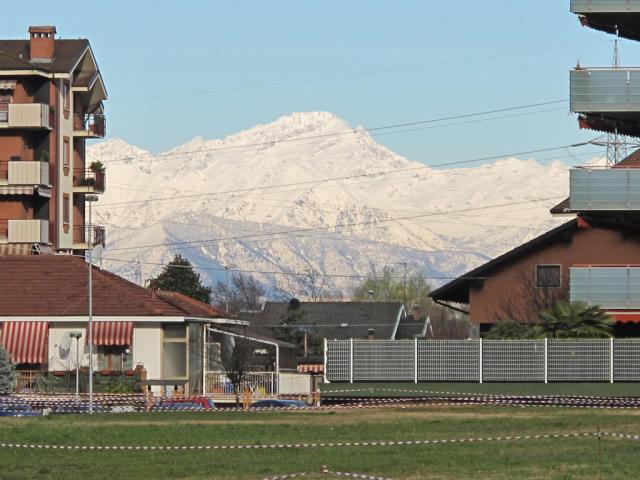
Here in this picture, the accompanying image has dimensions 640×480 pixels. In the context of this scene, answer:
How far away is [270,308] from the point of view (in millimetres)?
134250

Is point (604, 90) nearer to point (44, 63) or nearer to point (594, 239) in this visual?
point (594, 239)

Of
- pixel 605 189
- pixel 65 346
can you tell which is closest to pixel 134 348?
pixel 65 346

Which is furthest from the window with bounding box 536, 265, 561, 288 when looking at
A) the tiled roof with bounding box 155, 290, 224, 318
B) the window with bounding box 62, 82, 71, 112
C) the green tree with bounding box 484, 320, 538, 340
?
the window with bounding box 62, 82, 71, 112

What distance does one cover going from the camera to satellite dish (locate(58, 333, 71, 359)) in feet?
211

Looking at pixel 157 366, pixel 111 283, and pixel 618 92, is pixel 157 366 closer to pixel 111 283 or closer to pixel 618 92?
pixel 111 283

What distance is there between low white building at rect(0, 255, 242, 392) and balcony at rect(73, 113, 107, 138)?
25847mm

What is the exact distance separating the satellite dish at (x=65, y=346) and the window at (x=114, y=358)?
1.12m

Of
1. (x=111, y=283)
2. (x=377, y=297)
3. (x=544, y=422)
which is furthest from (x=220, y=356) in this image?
(x=377, y=297)

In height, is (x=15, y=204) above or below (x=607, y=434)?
above

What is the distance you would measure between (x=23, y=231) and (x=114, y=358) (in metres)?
20.8

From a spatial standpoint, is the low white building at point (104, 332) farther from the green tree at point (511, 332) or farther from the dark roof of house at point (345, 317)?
the dark roof of house at point (345, 317)

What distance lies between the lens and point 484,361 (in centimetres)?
5700

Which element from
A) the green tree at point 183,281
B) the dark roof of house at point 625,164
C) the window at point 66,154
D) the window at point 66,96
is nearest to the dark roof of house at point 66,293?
the dark roof of house at point 625,164

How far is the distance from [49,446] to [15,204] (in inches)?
2047
